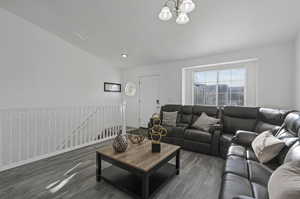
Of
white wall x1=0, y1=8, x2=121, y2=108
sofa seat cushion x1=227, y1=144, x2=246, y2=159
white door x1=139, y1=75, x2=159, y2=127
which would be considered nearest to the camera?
sofa seat cushion x1=227, y1=144, x2=246, y2=159

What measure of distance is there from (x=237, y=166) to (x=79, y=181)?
207 cm

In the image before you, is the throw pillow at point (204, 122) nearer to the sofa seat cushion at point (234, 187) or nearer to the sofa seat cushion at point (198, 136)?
the sofa seat cushion at point (198, 136)

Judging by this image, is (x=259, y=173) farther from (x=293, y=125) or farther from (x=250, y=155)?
(x=293, y=125)

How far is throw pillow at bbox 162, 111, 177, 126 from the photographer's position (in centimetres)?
366

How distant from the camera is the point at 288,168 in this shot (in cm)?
99

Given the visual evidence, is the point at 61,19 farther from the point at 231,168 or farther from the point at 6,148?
the point at 231,168

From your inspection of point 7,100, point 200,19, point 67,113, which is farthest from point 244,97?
point 7,100

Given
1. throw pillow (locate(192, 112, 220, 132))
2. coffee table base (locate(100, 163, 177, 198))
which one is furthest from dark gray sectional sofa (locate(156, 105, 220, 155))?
coffee table base (locate(100, 163, 177, 198))

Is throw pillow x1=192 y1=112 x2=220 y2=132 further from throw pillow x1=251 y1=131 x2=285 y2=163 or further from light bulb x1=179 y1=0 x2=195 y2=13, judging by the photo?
light bulb x1=179 y1=0 x2=195 y2=13

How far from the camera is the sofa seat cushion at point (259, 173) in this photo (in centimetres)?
133

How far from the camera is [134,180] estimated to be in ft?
6.14

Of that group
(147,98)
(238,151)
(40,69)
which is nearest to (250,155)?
(238,151)

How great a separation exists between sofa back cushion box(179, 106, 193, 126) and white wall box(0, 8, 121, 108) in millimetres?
2990

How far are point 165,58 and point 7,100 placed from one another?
400 cm
